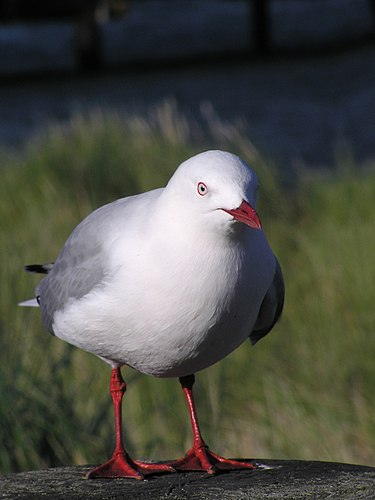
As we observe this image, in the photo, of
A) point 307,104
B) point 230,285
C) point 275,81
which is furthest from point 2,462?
point 275,81

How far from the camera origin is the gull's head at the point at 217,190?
2203mm

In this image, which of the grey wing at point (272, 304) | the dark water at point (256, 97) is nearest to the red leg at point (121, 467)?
the grey wing at point (272, 304)

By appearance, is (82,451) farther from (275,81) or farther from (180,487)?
(275,81)

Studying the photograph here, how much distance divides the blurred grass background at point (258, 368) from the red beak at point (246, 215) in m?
1.57

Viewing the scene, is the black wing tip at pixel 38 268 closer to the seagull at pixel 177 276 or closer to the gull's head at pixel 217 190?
the seagull at pixel 177 276

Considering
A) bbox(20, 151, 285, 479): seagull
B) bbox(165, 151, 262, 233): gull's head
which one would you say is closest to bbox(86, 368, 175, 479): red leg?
bbox(20, 151, 285, 479): seagull

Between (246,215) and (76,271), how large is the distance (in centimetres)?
70

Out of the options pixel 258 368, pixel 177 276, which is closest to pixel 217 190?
pixel 177 276

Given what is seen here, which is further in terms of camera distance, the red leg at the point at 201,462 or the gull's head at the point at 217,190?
the red leg at the point at 201,462

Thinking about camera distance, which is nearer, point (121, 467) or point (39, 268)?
point (121, 467)

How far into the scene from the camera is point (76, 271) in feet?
9.00

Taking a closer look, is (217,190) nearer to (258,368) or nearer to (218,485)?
(218,485)

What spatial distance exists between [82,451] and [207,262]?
144 cm

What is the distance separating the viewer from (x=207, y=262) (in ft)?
7.77
